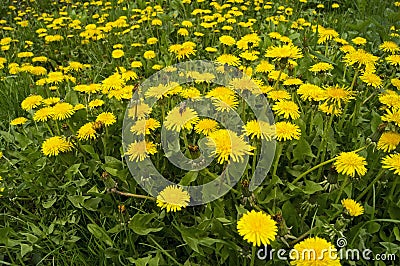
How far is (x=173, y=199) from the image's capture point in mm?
1322

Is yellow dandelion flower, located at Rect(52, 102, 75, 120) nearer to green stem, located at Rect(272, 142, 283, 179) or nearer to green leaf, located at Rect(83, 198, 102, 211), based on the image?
green leaf, located at Rect(83, 198, 102, 211)

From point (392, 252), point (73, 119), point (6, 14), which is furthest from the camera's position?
point (6, 14)

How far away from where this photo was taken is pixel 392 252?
4.17 ft

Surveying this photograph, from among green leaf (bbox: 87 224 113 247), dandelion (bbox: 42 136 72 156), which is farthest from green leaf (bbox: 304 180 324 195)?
dandelion (bbox: 42 136 72 156)

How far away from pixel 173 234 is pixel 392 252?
27.4 inches

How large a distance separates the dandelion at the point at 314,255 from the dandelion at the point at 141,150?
65 centimetres

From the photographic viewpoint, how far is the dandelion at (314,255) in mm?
1027

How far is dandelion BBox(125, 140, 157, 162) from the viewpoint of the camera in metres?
1.50

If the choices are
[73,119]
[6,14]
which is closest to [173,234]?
[73,119]

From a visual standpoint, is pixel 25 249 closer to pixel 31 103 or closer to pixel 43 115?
pixel 43 115

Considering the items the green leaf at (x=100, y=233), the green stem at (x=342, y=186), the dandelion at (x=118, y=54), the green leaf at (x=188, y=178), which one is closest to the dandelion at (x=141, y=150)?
the green leaf at (x=188, y=178)

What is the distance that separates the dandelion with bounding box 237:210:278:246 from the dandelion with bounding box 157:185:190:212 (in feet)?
0.90

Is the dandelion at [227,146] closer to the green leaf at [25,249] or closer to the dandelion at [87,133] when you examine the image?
the dandelion at [87,133]

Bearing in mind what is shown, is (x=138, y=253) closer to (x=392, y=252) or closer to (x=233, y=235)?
(x=233, y=235)
